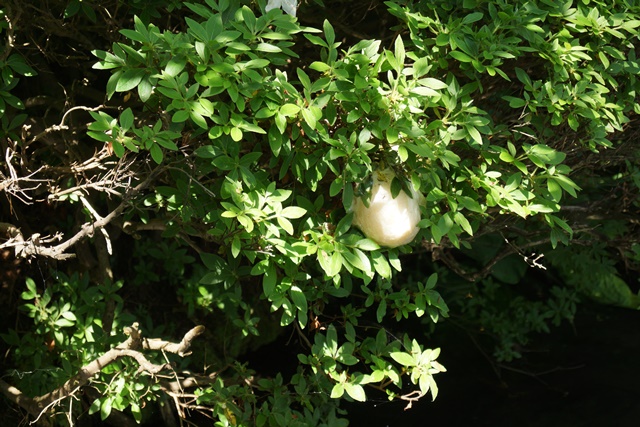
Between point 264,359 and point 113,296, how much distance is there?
1.65 meters

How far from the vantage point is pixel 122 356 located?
3.40 m

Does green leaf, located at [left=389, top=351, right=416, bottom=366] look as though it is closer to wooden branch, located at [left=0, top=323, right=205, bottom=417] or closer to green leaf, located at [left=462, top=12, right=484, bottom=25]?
wooden branch, located at [left=0, top=323, right=205, bottom=417]

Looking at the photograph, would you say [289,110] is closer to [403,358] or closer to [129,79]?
[129,79]

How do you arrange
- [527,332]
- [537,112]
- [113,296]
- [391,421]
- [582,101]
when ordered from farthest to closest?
[527,332] → [391,421] → [113,296] → [537,112] → [582,101]

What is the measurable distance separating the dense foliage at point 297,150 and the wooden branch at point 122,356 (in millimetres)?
22

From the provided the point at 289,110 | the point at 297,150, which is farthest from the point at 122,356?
the point at 289,110

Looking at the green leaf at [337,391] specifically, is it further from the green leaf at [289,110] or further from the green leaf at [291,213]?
the green leaf at [289,110]

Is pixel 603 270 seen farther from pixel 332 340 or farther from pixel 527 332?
pixel 332 340

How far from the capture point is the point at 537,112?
323 centimetres

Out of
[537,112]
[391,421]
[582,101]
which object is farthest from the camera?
[391,421]

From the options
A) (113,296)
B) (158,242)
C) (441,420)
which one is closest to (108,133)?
(113,296)

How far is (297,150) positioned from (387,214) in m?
0.36

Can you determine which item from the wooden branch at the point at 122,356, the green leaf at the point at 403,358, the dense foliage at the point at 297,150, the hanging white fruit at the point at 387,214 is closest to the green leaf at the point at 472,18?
the dense foliage at the point at 297,150

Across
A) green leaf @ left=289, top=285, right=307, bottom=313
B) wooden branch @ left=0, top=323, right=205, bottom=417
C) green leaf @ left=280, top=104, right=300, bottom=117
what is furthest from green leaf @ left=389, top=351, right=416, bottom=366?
green leaf @ left=280, top=104, right=300, bottom=117
